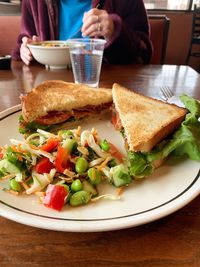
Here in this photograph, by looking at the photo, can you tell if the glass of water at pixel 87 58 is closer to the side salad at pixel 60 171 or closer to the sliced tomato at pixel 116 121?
the sliced tomato at pixel 116 121

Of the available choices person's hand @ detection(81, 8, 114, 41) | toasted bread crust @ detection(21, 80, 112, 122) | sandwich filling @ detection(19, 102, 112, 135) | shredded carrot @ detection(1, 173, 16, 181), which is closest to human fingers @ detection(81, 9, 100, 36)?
person's hand @ detection(81, 8, 114, 41)

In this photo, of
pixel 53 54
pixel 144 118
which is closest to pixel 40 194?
pixel 144 118

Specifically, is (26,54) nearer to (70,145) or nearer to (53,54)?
(53,54)

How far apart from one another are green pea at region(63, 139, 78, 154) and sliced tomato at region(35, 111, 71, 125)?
0.41 m

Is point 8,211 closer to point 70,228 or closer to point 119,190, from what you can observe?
point 70,228

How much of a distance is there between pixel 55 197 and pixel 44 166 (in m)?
0.15

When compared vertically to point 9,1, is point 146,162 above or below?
below

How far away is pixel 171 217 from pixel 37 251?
348 millimetres

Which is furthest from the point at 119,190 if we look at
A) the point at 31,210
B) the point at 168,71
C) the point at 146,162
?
the point at 168,71

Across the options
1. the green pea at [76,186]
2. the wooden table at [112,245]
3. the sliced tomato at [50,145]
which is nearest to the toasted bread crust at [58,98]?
the sliced tomato at [50,145]

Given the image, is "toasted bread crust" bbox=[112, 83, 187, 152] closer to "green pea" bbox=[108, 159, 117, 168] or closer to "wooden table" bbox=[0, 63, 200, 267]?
"green pea" bbox=[108, 159, 117, 168]

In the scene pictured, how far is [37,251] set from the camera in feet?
1.91

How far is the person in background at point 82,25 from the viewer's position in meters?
2.18

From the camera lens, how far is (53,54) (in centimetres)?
183
